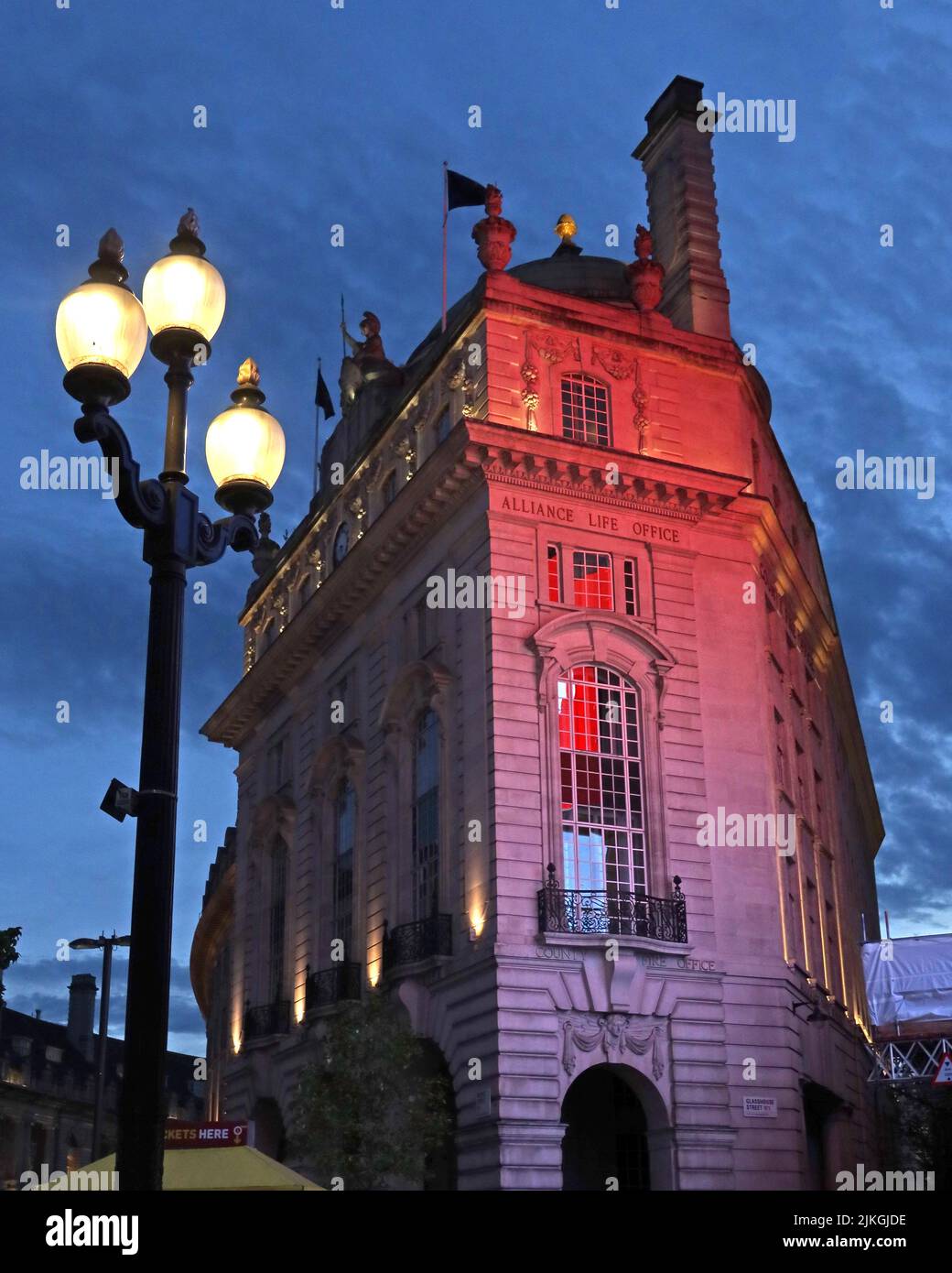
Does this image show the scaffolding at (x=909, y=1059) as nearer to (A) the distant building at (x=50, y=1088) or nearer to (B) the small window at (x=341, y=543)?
(B) the small window at (x=341, y=543)

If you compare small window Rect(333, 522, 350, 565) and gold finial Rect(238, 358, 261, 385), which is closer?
gold finial Rect(238, 358, 261, 385)

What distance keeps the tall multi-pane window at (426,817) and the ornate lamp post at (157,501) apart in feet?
85.0

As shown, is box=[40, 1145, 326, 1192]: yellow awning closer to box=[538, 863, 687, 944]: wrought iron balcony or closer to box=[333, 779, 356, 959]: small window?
box=[538, 863, 687, 944]: wrought iron balcony

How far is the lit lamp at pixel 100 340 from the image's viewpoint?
10.5 metres

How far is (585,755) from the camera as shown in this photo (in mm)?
35594

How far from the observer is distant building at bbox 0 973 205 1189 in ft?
309

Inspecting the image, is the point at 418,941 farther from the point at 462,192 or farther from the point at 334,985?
the point at 462,192

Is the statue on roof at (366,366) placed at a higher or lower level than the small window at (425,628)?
higher

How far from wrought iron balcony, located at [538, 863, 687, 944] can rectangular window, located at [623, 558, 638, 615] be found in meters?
6.80

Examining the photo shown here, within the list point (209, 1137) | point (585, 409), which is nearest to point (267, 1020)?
point (585, 409)

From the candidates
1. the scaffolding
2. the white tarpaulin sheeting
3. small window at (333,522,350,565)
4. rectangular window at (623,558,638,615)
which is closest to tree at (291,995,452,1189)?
rectangular window at (623,558,638,615)

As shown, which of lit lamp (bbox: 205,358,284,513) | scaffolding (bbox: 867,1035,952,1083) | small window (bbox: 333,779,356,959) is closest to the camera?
lit lamp (bbox: 205,358,284,513)

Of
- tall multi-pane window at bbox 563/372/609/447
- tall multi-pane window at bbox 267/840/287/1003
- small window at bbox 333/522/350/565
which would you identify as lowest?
tall multi-pane window at bbox 267/840/287/1003

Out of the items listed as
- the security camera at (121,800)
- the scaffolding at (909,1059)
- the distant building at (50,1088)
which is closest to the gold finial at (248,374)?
the security camera at (121,800)
